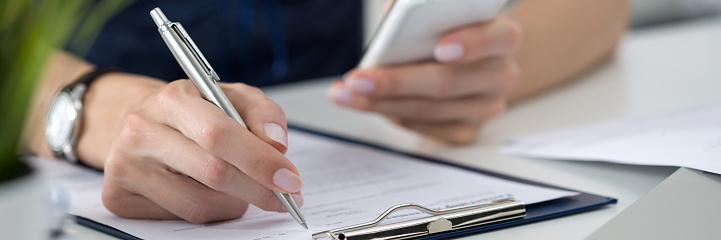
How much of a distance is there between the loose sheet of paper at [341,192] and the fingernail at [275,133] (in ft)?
0.18

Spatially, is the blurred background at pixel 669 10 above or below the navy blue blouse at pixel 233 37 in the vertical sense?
above

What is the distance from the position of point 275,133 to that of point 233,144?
0.03m

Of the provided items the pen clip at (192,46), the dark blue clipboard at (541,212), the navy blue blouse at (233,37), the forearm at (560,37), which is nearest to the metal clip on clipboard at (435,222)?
the dark blue clipboard at (541,212)

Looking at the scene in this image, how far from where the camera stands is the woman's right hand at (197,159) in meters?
0.36

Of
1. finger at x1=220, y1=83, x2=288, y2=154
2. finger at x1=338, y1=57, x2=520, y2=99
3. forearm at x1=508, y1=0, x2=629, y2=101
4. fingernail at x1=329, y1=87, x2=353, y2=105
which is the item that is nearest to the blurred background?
forearm at x1=508, y1=0, x2=629, y2=101

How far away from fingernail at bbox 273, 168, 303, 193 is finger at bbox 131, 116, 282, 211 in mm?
22

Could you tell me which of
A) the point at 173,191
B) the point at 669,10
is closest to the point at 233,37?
the point at 173,191

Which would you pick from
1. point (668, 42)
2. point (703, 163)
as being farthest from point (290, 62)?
point (703, 163)

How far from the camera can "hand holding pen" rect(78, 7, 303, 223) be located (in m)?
0.36

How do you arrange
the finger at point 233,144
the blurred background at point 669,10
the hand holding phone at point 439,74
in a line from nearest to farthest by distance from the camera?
1. the finger at point 233,144
2. the hand holding phone at point 439,74
3. the blurred background at point 669,10

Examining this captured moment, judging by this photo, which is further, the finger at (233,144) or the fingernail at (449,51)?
the fingernail at (449,51)

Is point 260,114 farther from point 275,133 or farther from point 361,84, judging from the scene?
point 361,84

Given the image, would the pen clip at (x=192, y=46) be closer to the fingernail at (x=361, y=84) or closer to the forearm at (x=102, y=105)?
the forearm at (x=102, y=105)

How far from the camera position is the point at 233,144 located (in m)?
0.35
